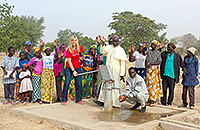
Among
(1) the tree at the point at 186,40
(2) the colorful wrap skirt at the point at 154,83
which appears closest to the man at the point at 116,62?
(2) the colorful wrap skirt at the point at 154,83

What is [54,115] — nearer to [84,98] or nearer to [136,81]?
[136,81]

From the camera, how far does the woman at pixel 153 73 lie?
639cm

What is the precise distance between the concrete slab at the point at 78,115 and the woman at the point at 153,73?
1.92 ft

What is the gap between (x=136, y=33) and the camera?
30.0m

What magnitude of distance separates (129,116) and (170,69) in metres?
2.15

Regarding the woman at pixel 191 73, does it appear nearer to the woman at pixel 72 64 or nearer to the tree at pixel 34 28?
the woman at pixel 72 64

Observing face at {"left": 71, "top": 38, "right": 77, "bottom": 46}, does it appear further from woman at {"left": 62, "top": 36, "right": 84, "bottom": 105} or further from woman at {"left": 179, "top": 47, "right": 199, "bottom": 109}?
woman at {"left": 179, "top": 47, "right": 199, "bottom": 109}

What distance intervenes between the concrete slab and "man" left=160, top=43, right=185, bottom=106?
2.60 feet

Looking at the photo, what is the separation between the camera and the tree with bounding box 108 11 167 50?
28.7 metres

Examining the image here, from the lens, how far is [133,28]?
28.9 metres

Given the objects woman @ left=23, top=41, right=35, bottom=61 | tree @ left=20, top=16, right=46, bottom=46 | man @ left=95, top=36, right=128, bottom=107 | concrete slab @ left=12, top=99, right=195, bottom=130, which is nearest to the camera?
concrete slab @ left=12, top=99, right=195, bottom=130

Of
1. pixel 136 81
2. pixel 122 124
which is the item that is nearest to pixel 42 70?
pixel 136 81

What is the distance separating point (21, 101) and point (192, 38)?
65.4 metres

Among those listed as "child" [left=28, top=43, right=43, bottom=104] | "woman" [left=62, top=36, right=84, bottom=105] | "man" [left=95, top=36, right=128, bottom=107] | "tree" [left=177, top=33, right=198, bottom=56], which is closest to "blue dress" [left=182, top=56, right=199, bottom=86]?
"man" [left=95, top=36, right=128, bottom=107]
